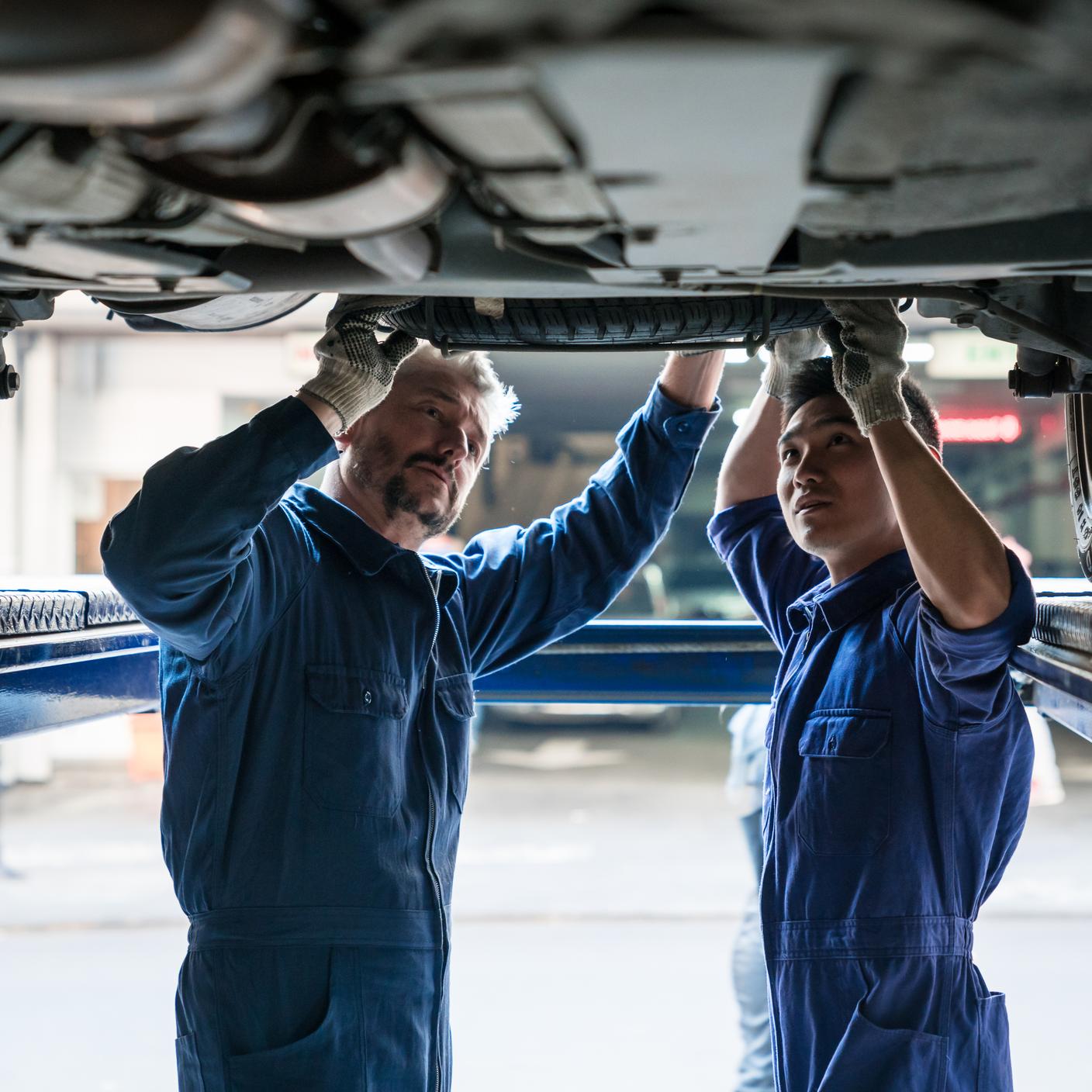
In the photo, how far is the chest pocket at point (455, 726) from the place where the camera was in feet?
4.47

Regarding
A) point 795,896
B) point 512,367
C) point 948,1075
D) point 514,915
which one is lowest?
point 514,915

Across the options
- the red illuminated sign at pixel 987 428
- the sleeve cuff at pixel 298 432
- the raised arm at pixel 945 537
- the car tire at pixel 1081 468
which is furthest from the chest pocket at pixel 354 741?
the red illuminated sign at pixel 987 428

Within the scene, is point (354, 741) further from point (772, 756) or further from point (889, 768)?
point (889, 768)

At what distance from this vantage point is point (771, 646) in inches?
66.8

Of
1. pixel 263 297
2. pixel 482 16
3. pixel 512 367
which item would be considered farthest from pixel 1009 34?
pixel 512 367

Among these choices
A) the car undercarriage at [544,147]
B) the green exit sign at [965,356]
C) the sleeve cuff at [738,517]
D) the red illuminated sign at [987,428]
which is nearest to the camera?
the car undercarriage at [544,147]

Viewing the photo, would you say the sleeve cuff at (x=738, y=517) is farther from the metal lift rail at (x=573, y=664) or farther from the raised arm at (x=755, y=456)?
the metal lift rail at (x=573, y=664)

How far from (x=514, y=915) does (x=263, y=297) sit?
3.00 m

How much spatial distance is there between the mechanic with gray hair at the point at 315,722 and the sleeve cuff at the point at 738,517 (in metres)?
0.29

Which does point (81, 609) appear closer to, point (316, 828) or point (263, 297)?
point (316, 828)

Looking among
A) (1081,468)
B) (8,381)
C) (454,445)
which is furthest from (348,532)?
(1081,468)

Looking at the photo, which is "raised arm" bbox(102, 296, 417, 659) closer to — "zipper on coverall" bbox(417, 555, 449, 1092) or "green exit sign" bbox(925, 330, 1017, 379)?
"zipper on coverall" bbox(417, 555, 449, 1092)

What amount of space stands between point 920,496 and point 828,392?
0.39m

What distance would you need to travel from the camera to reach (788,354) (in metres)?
1.50
